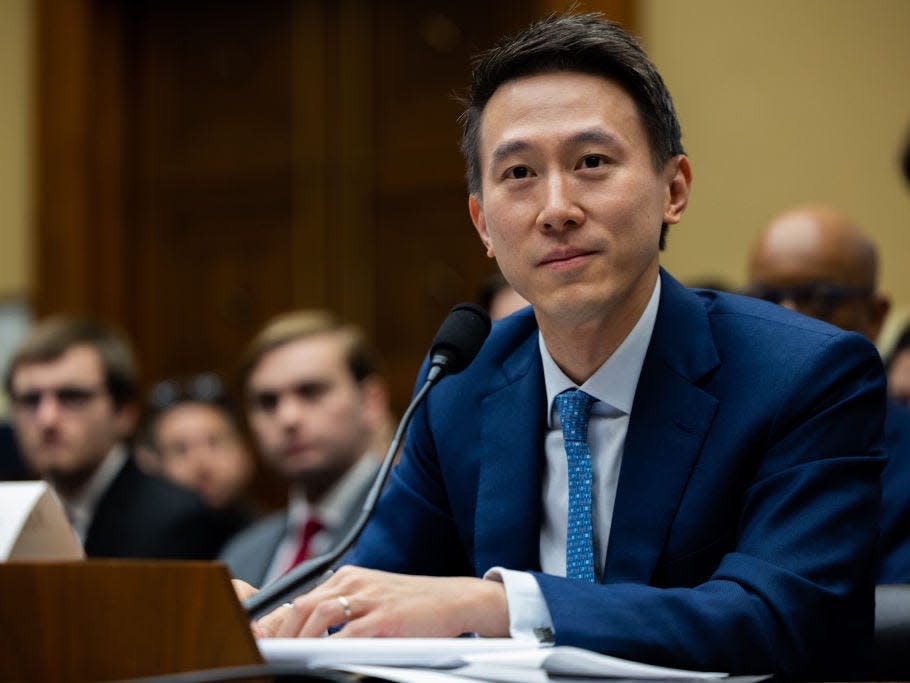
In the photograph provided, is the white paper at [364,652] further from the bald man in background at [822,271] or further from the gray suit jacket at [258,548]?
the gray suit jacket at [258,548]

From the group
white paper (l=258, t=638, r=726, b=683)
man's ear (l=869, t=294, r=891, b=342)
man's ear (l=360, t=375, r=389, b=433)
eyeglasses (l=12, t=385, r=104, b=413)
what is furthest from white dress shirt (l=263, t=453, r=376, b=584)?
white paper (l=258, t=638, r=726, b=683)

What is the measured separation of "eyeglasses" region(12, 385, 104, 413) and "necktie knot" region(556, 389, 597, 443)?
240 centimetres

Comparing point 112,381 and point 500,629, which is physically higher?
point 500,629

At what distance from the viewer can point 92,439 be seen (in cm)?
365

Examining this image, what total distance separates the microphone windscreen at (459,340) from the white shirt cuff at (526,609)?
0.30 m

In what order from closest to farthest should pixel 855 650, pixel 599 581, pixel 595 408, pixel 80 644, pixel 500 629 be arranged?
pixel 80 644, pixel 500 629, pixel 855 650, pixel 599 581, pixel 595 408

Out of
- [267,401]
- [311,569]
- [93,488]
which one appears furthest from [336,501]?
[311,569]

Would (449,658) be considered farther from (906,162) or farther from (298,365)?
(298,365)

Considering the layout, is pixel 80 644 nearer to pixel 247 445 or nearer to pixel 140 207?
pixel 247 445

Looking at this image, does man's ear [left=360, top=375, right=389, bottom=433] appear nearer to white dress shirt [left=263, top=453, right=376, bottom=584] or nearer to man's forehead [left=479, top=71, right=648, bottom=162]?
white dress shirt [left=263, top=453, right=376, bottom=584]

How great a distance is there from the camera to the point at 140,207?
543 cm

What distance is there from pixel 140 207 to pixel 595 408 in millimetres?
4133

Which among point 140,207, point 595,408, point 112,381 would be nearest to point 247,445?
point 140,207

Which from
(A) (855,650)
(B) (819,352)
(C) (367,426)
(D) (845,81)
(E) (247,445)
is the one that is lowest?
(E) (247,445)
